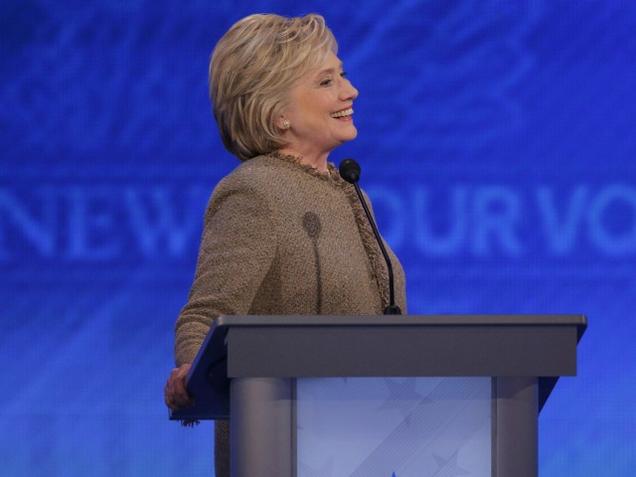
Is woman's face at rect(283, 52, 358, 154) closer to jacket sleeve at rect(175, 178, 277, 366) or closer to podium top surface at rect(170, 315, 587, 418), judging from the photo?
jacket sleeve at rect(175, 178, 277, 366)

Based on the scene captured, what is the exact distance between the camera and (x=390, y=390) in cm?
144

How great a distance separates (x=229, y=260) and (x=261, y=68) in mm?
356

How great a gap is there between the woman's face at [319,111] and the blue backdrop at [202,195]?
1.12 metres

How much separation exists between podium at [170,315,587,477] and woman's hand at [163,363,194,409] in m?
0.27

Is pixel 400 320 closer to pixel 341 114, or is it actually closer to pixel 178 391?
pixel 178 391

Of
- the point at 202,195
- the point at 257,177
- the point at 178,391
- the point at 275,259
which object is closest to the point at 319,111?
the point at 257,177

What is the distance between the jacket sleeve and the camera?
76.1 inches

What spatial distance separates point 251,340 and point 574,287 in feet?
7.08

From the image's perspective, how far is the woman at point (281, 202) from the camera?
1984 millimetres

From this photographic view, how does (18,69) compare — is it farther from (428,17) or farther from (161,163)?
(428,17)

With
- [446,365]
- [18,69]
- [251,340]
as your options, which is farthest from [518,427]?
[18,69]

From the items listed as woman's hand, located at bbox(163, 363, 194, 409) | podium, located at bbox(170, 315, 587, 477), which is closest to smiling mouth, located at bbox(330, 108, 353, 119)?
woman's hand, located at bbox(163, 363, 194, 409)

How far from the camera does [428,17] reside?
343 centimetres

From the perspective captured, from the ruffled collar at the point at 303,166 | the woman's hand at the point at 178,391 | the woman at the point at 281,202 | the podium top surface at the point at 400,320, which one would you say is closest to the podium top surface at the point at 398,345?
the podium top surface at the point at 400,320
